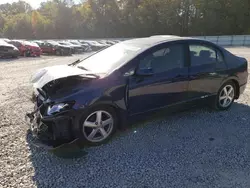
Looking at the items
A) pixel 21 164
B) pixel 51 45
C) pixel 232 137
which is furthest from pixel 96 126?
pixel 51 45

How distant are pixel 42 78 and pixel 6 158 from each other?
4.19 feet

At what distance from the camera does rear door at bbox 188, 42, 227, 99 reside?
425 cm

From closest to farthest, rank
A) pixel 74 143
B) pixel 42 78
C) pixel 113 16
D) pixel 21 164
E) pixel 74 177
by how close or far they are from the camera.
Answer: pixel 74 177, pixel 21 164, pixel 74 143, pixel 42 78, pixel 113 16

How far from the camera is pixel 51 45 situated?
868 inches

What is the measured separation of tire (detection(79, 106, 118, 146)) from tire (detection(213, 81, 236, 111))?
2305mm

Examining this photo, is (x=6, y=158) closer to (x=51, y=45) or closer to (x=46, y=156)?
(x=46, y=156)

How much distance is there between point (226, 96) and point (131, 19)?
40.6m

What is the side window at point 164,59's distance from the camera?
12.4 feet

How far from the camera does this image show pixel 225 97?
15.9 feet

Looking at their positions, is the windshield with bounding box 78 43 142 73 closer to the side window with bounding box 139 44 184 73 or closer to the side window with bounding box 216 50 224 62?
the side window with bounding box 139 44 184 73

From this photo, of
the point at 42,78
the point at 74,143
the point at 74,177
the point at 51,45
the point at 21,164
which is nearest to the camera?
the point at 74,177

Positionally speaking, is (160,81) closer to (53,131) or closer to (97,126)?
(97,126)

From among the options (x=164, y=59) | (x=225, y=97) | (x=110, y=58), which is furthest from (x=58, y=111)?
(x=225, y=97)

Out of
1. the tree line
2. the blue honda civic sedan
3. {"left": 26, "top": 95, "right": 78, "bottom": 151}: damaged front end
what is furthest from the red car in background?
the tree line
